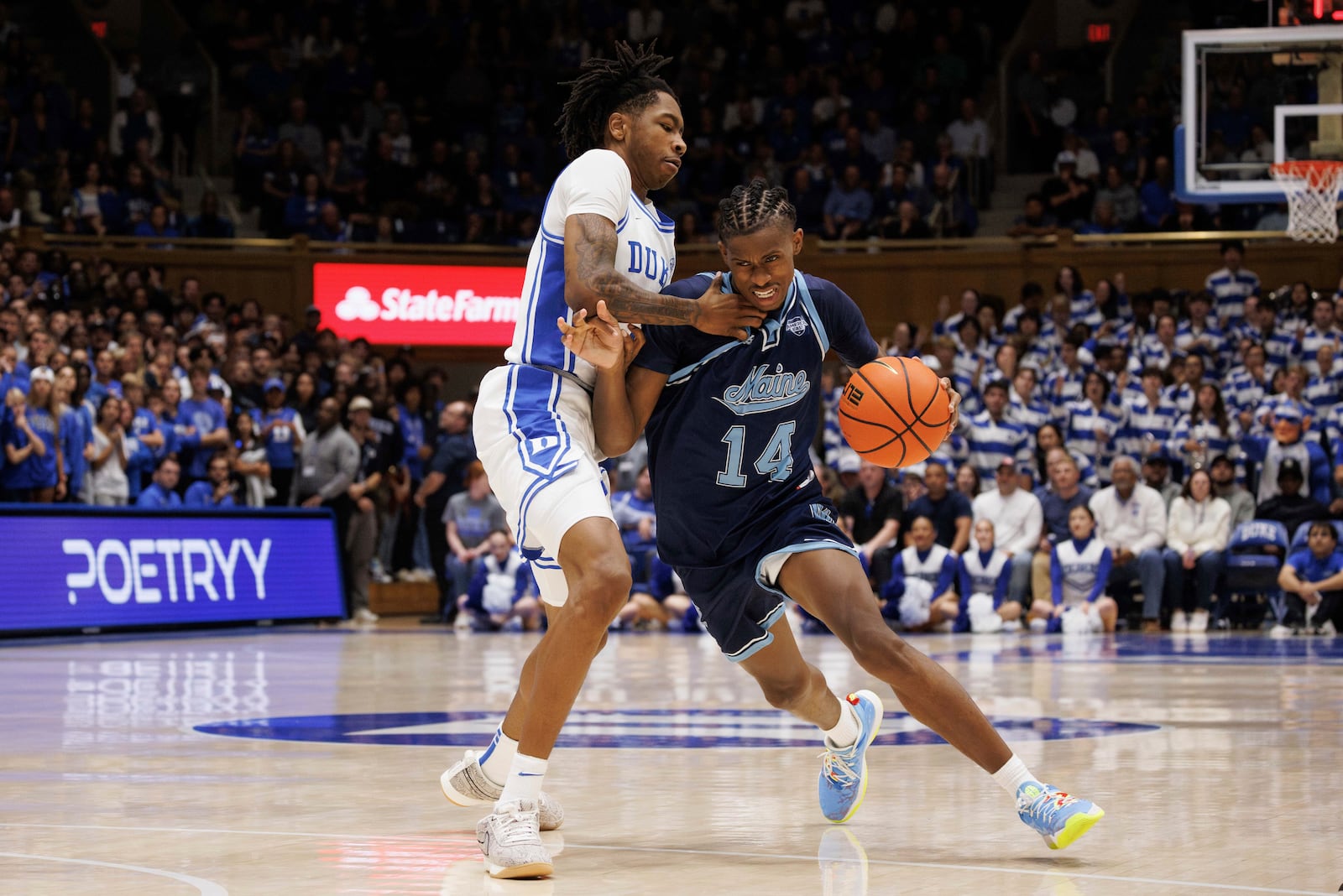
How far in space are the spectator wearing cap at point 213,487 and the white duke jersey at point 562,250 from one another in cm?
1112

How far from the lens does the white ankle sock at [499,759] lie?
506 centimetres

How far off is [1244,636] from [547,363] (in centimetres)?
1122

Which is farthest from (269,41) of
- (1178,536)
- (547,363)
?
(547,363)

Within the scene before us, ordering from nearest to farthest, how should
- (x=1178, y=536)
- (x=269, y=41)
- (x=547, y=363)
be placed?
1. (x=547, y=363)
2. (x=1178, y=536)
3. (x=269, y=41)

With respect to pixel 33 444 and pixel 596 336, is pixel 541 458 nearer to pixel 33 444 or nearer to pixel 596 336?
pixel 596 336

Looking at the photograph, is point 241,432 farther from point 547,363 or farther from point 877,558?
point 547,363

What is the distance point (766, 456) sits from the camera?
5.08 metres

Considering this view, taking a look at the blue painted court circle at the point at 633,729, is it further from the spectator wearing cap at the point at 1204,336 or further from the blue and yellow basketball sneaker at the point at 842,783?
the spectator wearing cap at the point at 1204,336

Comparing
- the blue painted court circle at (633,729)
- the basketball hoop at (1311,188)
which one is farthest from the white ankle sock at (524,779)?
the basketball hoop at (1311,188)

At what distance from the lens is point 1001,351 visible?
17547 millimetres

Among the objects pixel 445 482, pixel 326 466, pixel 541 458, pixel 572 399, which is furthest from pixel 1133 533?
pixel 541 458

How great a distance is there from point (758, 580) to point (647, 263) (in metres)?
0.98

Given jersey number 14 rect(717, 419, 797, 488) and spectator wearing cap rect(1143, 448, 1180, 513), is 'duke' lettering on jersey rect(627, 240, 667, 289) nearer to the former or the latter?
jersey number 14 rect(717, 419, 797, 488)

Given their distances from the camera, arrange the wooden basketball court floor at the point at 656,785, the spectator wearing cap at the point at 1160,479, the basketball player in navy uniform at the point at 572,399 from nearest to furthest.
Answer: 1. the wooden basketball court floor at the point at 656,785
2. the basketball player in navy uniform at the point at 572,399
3. the spectator wearing cap at the point at 1160,479
